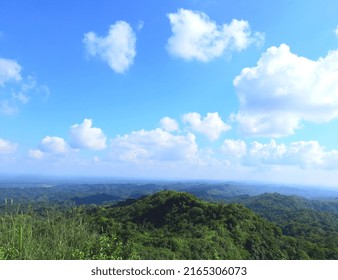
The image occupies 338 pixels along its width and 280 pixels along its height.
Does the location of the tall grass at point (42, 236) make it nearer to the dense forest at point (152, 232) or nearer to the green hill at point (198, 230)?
the dense forest at point (152, 232)

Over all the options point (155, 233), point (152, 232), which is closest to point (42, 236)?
point (155, 233)

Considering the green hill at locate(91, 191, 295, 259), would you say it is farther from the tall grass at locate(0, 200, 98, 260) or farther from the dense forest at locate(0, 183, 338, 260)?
the tall grass at locate(0, 200, 98, 260)

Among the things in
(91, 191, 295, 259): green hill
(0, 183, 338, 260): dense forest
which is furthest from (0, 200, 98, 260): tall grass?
(91, 191, 295, 259): green hill

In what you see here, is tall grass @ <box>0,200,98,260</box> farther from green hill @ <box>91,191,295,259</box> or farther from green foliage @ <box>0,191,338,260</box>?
green hill @ <box>91,191,295,259</box>

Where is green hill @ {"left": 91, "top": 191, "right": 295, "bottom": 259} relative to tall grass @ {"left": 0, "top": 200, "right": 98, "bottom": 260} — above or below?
below

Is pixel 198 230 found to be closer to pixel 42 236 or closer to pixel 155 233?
pixel 155 233

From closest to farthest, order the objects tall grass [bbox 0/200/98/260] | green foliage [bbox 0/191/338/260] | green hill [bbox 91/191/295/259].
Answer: tall grass [bbox 0/200/98/260], green foliage [bbox 0/191/338/260], green hill [bbox 91/191/295/259]

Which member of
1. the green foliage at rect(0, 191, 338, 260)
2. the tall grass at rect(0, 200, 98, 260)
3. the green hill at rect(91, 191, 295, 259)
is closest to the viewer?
the tall grass at rect(0, 200, 98, 260)

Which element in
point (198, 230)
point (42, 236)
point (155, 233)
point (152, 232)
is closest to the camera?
point (42, 236)

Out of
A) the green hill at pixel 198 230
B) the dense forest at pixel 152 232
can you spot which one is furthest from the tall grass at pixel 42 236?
the green hill at pixel 198 230

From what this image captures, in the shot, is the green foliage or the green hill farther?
the green hill

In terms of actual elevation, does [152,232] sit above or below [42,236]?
below
